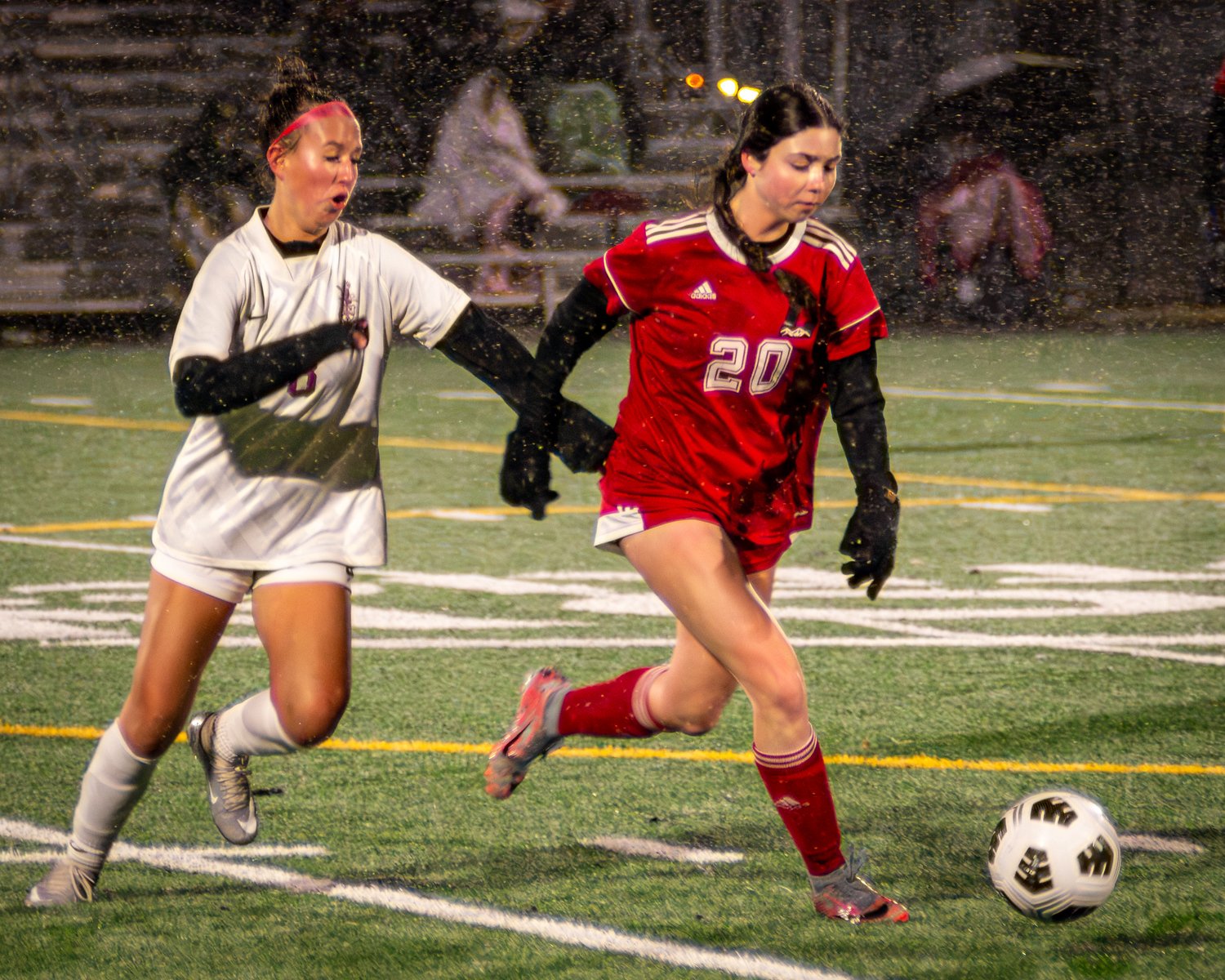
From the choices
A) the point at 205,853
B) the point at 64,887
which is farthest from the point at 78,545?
the point at 64,887

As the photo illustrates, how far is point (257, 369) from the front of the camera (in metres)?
3.63

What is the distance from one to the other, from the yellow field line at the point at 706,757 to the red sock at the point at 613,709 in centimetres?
57

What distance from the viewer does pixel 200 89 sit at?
2359 centimetres

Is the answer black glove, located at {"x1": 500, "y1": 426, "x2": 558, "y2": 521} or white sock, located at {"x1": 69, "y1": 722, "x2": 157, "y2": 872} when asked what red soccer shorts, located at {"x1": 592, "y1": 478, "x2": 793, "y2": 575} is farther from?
white sock, located at {"x1": 69, "y1": 722, "x2": 157, "y2": 872}

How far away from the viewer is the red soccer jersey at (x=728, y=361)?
3971 millimetres

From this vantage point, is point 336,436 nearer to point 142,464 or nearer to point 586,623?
point 586,623

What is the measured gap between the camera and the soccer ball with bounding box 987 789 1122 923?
3.80 meters

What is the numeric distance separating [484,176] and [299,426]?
18938mm

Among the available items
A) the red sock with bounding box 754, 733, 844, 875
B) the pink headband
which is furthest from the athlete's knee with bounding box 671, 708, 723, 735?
the pink headband

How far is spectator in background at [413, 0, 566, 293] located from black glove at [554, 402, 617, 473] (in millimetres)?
18131

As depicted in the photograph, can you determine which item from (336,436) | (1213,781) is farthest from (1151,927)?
(336,436)

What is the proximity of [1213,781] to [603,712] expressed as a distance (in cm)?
A: 171

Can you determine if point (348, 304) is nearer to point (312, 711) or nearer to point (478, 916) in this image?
point (312, 711)

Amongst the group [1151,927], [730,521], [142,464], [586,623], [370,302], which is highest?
[370,302]
